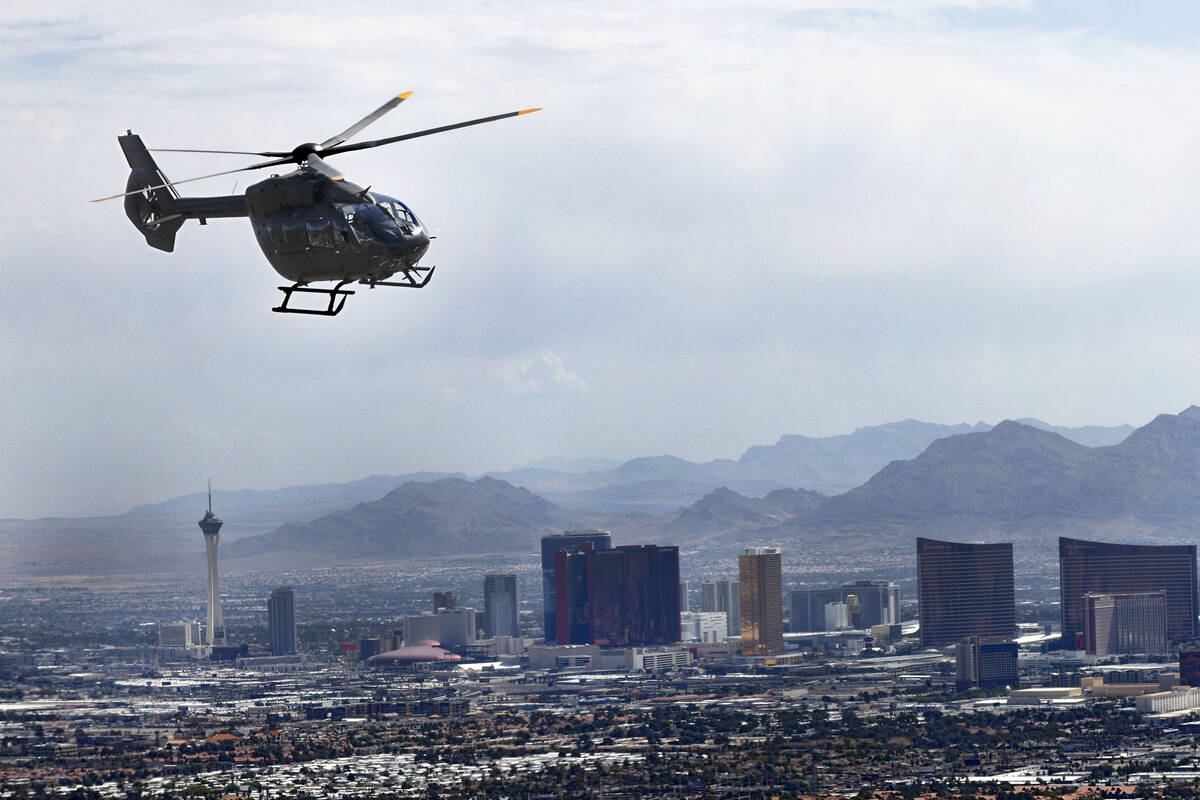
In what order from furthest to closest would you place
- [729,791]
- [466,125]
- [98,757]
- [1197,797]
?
1. [98,757]
2. [729,791]
3. [1197,797]
4. [466,125]

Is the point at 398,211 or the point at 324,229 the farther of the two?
the point at 398,211

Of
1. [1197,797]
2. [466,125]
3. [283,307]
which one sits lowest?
[1197,797]

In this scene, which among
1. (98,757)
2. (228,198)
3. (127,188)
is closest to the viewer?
(228,198)

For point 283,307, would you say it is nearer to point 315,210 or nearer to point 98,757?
point 315,210

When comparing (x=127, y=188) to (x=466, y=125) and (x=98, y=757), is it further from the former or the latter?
(x=98, y=757)

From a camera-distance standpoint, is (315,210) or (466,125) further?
(315,210)

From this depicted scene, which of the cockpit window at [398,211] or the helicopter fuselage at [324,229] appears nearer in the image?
the helicopter fuselage at [324,229]

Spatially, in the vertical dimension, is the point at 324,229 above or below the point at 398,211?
below

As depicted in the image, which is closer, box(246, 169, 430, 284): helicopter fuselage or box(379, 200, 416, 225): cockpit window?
box(246, 169, 430, 284): helicopter fuselage

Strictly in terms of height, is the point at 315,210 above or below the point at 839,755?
above

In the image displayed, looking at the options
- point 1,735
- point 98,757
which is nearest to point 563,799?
point 98,757
